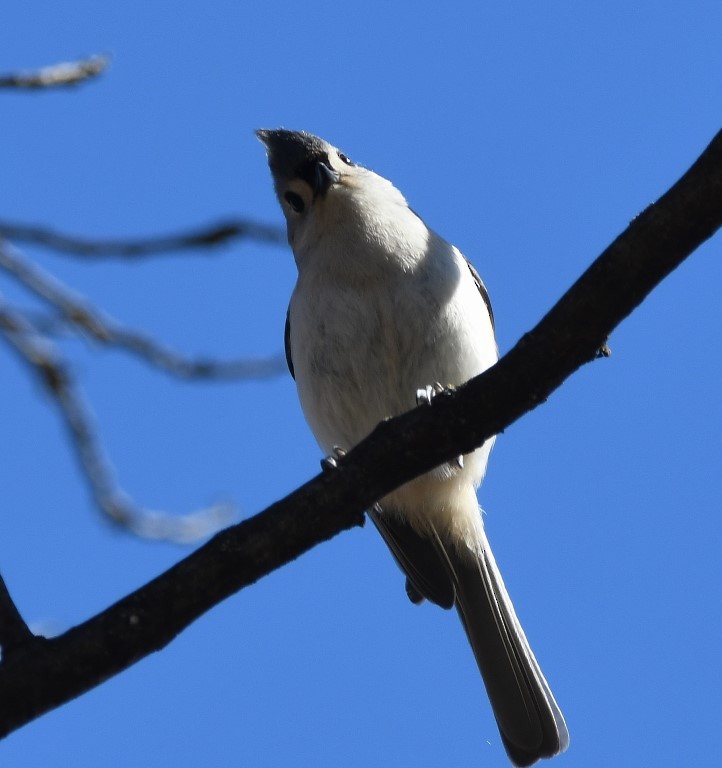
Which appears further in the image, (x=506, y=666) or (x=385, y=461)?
(x=506, y=666)

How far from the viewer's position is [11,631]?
2441 millimetres

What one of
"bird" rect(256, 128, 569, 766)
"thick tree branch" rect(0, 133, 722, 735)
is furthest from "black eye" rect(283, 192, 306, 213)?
"thick tree branch" rect(0, 133, 722, 735)

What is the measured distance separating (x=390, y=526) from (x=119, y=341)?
1.79 m

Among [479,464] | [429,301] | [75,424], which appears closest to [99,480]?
[75,424]

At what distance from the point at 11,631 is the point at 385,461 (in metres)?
1.02

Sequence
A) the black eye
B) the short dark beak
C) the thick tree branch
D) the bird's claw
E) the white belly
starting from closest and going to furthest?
the thick tree branch, the bird's claw, the white belly, the short dark beak, the black eye

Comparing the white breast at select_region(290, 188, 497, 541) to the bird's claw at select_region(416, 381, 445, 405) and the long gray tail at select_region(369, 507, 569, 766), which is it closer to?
the bird's claw at select_region(416, 381, 445, 405)

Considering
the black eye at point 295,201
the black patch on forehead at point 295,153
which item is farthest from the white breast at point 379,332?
the black patch on forehead at point 295,153

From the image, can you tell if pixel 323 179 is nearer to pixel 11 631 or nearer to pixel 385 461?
pixel 385 461

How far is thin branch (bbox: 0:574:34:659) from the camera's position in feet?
7.98

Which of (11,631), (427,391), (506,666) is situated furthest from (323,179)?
(11,631)

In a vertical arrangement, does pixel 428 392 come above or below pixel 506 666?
above

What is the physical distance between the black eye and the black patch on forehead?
0.08 metres

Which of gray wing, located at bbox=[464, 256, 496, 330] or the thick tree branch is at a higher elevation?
gray wing, located at bbox=[464, 256, 496, 330]
